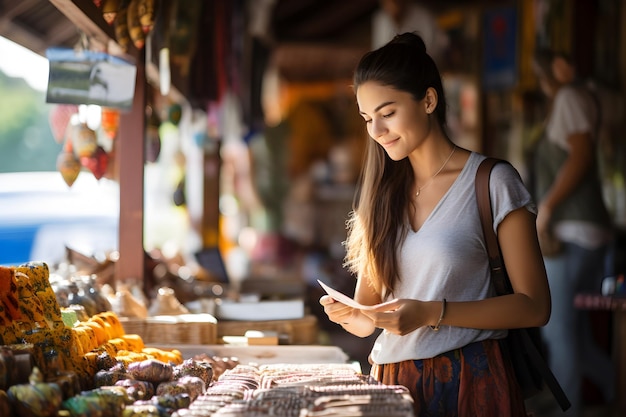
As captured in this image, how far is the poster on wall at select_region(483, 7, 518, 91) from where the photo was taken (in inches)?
281

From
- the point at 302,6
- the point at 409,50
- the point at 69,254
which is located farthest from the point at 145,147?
the point at 302,6

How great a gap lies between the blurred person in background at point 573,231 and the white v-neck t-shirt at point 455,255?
298cm

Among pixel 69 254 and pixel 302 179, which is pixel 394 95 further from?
pixel 302 179

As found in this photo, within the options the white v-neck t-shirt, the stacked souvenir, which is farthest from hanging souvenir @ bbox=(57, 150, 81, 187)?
the white v-neck t-shirt

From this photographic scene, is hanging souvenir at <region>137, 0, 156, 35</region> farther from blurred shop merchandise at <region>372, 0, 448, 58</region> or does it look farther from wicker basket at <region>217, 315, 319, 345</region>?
blurred shop merchandise at <region>372, 0, 448, 58</region>

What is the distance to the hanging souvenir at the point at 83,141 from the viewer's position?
3641 millimetres

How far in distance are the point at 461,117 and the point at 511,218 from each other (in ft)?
19.4

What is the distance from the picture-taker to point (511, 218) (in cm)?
230

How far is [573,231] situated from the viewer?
5262 mm

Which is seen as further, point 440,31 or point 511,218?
point 440,31

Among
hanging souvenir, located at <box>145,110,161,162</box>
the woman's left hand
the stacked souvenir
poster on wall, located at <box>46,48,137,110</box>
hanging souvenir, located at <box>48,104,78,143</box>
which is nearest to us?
the stacked souvenir

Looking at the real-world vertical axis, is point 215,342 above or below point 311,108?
below

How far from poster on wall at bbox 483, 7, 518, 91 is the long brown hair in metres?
4.75

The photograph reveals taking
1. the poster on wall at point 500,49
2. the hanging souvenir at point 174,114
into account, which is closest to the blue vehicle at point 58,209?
the hanging souvenir at point 174,114
